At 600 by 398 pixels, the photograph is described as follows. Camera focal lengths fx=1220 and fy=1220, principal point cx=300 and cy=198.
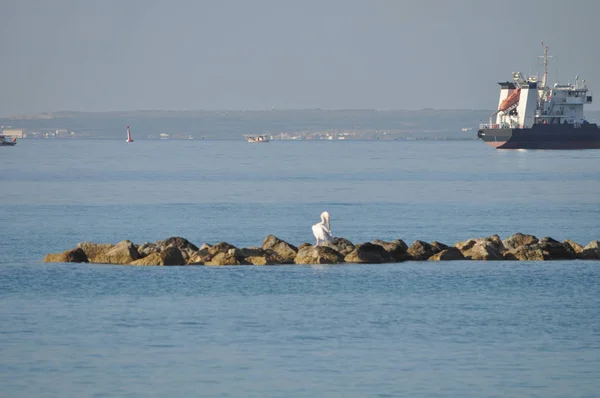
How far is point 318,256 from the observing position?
25656mm

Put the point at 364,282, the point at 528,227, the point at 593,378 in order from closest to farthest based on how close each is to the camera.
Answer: the point at 593,378 → the point at 364,282 → the point at 528,227

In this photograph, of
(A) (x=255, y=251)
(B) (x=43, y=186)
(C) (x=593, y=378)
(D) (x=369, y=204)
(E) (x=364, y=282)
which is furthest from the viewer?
(B) (x=43, y=186)

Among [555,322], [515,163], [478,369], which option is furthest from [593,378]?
[515,163]

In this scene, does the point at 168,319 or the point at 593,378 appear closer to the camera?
the point at 593,378

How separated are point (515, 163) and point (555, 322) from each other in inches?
3089

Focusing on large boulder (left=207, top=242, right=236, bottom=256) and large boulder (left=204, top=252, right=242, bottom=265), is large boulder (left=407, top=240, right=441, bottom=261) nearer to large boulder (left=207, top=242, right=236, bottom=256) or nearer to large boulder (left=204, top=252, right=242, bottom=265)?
large boulder (left=204, top=252, right=242, bottom=265)

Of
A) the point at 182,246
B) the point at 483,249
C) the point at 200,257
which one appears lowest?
the point at 200,257

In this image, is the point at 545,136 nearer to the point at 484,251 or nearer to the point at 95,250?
the point at 484,251

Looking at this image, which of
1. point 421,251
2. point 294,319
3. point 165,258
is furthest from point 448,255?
point 294,319

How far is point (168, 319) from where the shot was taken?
19562 mm

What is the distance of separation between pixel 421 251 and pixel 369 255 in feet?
4.66

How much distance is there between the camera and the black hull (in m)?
114

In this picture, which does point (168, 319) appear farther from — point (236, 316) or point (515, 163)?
point (515, 163)

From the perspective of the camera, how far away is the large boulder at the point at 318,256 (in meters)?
25.7
